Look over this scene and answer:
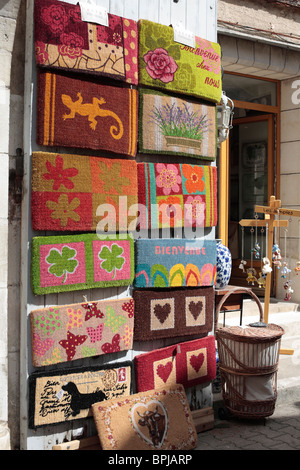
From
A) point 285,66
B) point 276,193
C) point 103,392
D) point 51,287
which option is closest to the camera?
point 51,287

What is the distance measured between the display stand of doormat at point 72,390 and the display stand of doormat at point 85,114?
1413 millimetres

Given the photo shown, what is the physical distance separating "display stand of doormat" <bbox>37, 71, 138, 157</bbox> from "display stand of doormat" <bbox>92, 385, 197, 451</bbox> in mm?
1633

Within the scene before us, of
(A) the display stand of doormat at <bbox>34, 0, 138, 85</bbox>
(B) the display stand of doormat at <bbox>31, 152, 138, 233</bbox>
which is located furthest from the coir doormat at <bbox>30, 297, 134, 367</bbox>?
(A) the display stand of doormat at <bbox>34, 0, 138, 85</bbox>

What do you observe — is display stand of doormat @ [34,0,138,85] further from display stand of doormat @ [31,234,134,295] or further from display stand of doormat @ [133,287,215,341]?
display stand of doormat @ [133,287,215,341]

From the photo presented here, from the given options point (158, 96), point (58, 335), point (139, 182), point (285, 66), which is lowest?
point (58, 335)

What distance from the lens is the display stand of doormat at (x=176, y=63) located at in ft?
12.6

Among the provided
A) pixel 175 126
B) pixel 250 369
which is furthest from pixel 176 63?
pixel 250 369

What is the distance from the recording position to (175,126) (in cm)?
402

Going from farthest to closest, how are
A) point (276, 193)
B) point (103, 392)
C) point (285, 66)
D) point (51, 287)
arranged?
point (276, 193) < point (285, 66) < point (103, 392) < point (51, 287)

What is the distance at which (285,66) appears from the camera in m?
6.73

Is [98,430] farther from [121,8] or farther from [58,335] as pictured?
[121,8]

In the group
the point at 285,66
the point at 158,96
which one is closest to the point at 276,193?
the point at 285,66

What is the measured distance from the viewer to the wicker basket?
4262 mm
